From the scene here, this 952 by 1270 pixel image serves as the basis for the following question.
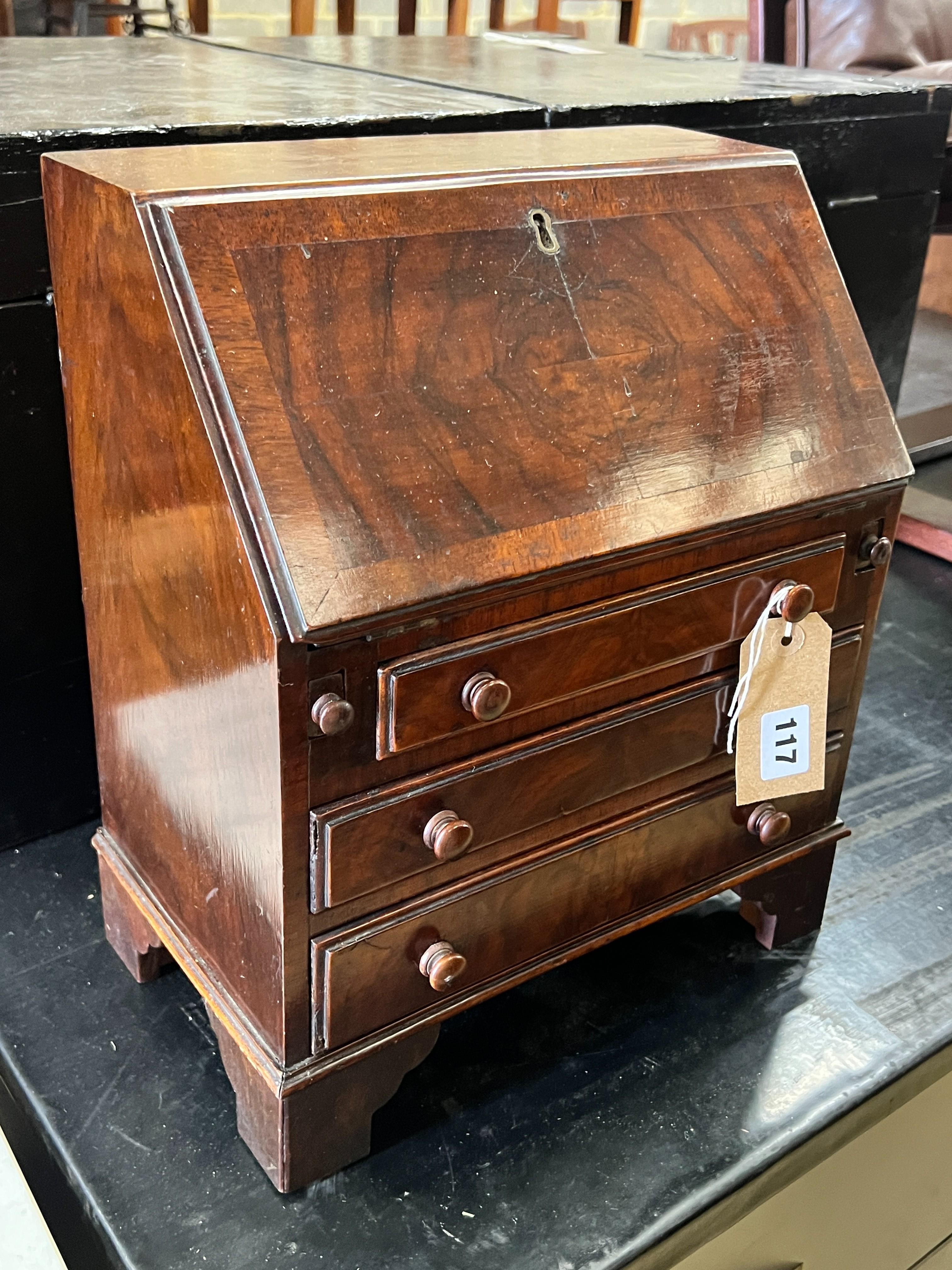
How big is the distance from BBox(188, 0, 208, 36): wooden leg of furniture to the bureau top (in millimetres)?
2035

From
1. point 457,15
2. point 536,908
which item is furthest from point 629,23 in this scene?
point 536,908

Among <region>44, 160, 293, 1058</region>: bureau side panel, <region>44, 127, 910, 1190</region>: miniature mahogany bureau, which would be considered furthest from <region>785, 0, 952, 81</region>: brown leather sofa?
<region>44, 160, 293, 1058</region>: bureau side panel

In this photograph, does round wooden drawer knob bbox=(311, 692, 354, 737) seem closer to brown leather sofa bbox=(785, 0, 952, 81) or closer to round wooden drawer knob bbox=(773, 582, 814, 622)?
round wooden drawer knob bbox=(773, 582, 814, 622)

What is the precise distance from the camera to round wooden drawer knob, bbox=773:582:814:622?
2.89 ft

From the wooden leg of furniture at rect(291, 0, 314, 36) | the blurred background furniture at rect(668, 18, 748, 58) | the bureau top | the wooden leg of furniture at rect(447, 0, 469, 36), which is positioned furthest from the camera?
the blurred background furniture at rect(668, 18, 748, 58)

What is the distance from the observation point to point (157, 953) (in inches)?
42.3

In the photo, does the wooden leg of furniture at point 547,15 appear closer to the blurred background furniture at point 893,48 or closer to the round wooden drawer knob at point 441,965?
the blurred background furniture at point 893,48

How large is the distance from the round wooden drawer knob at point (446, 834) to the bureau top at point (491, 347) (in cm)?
17

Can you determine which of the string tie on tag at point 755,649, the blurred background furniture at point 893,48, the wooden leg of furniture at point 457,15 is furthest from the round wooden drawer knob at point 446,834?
the wooden leg of furniture at point 457,15

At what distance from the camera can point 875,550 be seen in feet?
3.10

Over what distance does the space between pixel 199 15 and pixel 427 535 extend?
2426 millimetres

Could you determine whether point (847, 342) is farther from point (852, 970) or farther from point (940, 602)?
point (940, 602)

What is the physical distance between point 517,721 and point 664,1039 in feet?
1.27

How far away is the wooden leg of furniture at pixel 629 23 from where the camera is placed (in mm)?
3799
